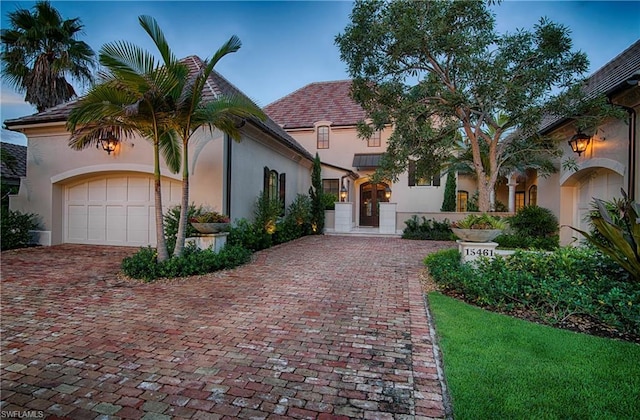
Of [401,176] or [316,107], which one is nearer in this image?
[401,176]

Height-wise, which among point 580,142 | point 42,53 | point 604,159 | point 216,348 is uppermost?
point 42,53

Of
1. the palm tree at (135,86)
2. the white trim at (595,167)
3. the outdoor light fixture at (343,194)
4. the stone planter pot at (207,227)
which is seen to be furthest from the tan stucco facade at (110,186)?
the white trim at (595,167)

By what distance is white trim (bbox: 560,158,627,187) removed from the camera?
24.7 feet

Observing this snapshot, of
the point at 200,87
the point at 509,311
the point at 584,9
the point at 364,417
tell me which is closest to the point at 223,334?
the point at 364,417

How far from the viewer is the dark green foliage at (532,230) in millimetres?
10812

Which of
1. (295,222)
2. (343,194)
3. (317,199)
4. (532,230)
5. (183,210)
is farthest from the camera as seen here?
(343,194)

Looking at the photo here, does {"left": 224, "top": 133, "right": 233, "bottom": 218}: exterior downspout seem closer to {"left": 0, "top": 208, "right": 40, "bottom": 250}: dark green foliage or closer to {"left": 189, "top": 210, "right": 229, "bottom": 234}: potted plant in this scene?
{"left": 189, "top": 210, "right": 229, "bottom": 234}: potted plant

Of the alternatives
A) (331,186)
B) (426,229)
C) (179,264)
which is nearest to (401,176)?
(331,186)

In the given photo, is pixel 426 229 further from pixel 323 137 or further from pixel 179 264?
pixel 179 264

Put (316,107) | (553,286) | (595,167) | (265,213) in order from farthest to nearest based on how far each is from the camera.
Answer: (316,107), (265,213), (595,167), (553,286)

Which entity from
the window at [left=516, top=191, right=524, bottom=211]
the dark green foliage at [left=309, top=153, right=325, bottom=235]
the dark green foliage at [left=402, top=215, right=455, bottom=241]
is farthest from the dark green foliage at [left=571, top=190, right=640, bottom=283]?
the window at [left=516, top=191, right=524, bottom=211]

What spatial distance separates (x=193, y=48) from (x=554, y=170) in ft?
44.3

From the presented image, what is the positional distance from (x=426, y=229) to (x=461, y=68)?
8647 mm

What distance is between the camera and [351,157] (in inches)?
762
